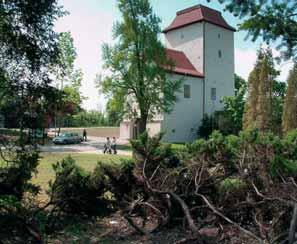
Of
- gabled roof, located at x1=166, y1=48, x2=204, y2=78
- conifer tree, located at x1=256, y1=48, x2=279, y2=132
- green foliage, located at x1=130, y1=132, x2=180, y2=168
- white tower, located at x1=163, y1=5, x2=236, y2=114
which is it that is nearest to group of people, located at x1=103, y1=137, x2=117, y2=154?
conifer tree, located at x1=256, y1=48, x2=279, y2=132

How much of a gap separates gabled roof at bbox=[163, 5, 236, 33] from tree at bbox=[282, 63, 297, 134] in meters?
16.6

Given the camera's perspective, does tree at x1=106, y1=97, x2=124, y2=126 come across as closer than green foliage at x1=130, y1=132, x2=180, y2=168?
No

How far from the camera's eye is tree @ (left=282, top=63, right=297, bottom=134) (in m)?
26.8

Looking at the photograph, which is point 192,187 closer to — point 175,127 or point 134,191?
point 134,191

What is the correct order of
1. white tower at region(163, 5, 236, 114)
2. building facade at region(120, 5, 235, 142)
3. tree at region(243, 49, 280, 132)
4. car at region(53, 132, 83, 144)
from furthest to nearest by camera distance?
white tower at region(163, 5, 236, 114), building facade at region(120, 5, 235, 142), car at region(53, 132, 83, 144), tree at region(243, 49, 280, 132)

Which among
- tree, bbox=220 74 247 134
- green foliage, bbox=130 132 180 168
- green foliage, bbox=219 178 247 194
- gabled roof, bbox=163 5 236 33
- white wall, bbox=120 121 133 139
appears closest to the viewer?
green foliage, bbox=219 178 247 194

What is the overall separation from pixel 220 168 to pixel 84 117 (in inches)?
2727

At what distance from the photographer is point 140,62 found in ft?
107

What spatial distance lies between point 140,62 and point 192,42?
12253mm

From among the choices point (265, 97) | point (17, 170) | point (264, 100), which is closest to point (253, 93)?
point (265, 97)

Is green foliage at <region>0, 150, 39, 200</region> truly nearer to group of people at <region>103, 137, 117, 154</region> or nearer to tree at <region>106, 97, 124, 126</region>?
group of people at <region>103, 137, 117, 154</region>

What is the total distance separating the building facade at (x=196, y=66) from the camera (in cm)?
4022

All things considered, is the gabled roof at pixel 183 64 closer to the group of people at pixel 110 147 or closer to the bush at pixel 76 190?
the group of people at pixel 110 147

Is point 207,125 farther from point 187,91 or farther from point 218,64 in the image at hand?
point 218,64
